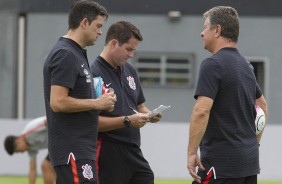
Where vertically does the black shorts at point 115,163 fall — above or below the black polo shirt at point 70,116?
below

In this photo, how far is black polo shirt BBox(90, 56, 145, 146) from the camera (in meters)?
7.13

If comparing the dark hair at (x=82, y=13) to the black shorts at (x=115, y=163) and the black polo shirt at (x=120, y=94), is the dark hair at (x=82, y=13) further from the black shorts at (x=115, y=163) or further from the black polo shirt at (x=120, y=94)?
the black shorts at (x=115, y=163)

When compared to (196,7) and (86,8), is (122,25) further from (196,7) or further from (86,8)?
(196,7)

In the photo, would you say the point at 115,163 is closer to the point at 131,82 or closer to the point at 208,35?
the point at 131,82

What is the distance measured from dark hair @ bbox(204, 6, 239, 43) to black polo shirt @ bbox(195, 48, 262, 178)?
0.11 metres

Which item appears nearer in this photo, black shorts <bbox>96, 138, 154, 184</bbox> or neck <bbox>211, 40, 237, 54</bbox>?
neck <bbox>211, 40, 237, 54</bbox>

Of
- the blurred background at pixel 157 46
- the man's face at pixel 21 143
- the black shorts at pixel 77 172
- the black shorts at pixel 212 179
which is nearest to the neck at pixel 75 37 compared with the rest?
the black shorts at pixel 77 172

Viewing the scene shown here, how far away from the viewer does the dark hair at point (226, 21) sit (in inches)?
→ 243

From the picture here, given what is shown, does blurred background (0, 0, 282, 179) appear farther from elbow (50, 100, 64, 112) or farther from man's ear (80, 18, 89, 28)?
elbow (50, 100, 64, 112)

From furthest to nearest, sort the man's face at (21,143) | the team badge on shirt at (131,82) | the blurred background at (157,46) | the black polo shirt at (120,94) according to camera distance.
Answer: the blurred background at (157,46)
the man's face at (21,143)
the team badge on shirt at (131,82)
the black polo shirt at (120,94)

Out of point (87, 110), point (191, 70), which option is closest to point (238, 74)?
point (87, 110)

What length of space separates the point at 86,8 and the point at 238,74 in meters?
1.10

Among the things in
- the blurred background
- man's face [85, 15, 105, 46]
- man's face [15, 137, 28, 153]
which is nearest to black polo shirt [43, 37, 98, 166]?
man's face [85, 15, 105, 46]

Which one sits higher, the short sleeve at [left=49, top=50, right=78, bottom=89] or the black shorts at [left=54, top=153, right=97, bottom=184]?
the short sleeve at [left=49, top=50, right=78, bottom=89]
